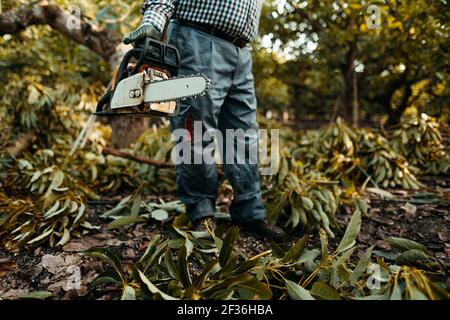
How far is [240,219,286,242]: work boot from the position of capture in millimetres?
1664

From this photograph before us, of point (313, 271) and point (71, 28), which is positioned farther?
point (71, 28)

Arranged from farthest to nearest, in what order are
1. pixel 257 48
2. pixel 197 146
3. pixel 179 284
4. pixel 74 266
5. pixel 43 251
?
pixel 257 48
pixel 197 146
pixel 43 251
pixel 74 266
pixel 179 284

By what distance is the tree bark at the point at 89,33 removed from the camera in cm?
321

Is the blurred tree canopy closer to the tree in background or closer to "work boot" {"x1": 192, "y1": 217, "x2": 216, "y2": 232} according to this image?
the tree in background

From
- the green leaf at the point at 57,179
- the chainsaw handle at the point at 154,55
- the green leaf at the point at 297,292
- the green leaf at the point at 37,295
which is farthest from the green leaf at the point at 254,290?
the green leaf at the point at 57,179

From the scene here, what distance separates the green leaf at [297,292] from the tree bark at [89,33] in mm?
2712

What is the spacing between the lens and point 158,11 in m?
1.38

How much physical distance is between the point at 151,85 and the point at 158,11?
1.20 feet

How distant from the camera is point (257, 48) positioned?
14.6ft

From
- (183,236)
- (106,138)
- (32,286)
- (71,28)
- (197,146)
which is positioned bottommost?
(32,286)

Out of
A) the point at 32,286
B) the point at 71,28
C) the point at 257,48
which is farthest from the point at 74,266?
the point at 257,48

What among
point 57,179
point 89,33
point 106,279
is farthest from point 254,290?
point 89,33

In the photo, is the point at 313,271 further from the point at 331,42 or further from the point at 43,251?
the point at 331,42
